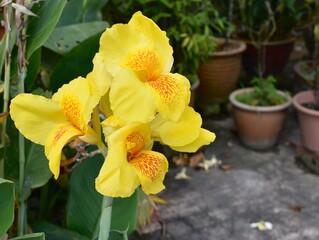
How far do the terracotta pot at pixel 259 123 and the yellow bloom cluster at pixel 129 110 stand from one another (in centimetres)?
234

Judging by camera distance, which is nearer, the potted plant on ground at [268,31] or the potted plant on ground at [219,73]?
the potted plant on ground at [219,73]

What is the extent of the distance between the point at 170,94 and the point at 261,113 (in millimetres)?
2444

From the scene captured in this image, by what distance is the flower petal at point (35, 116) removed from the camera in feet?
3.25

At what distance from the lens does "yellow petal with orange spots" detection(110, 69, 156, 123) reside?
0.83m

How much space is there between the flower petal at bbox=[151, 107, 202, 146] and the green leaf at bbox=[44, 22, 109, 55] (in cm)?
92

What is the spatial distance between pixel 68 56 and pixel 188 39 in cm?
152

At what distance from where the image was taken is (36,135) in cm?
100

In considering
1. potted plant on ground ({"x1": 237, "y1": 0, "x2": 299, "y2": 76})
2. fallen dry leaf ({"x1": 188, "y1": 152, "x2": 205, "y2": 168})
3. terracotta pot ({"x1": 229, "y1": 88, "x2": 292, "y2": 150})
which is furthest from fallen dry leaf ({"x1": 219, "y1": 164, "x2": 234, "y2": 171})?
potted plant on ground ({"x1": 237, "y1": 0, "x2": 299, "y2": 76})

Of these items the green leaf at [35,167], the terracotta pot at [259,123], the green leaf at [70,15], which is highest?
the green leaf at [70,15]

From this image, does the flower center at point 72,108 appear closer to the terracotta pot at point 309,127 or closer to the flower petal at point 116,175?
the flower petal at point 116,175

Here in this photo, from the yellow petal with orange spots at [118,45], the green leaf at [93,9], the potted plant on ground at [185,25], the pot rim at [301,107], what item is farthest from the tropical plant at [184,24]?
the yellow petal with orange spots at [118,45]

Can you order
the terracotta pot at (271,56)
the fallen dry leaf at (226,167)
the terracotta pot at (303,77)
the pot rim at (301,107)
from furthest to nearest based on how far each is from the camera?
the terracotta pot at (271,56) < the terracotta pot at (303,77) < the fallen dry leaf at (226,167) < the pot rim at (301,107)

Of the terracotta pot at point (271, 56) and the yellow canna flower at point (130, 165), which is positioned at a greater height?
the yellow canna flower at point (130, 165)

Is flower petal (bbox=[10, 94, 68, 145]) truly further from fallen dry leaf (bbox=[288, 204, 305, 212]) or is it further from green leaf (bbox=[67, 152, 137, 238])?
fallen dry leaf (bbox=[288, 204, 305, 212])
